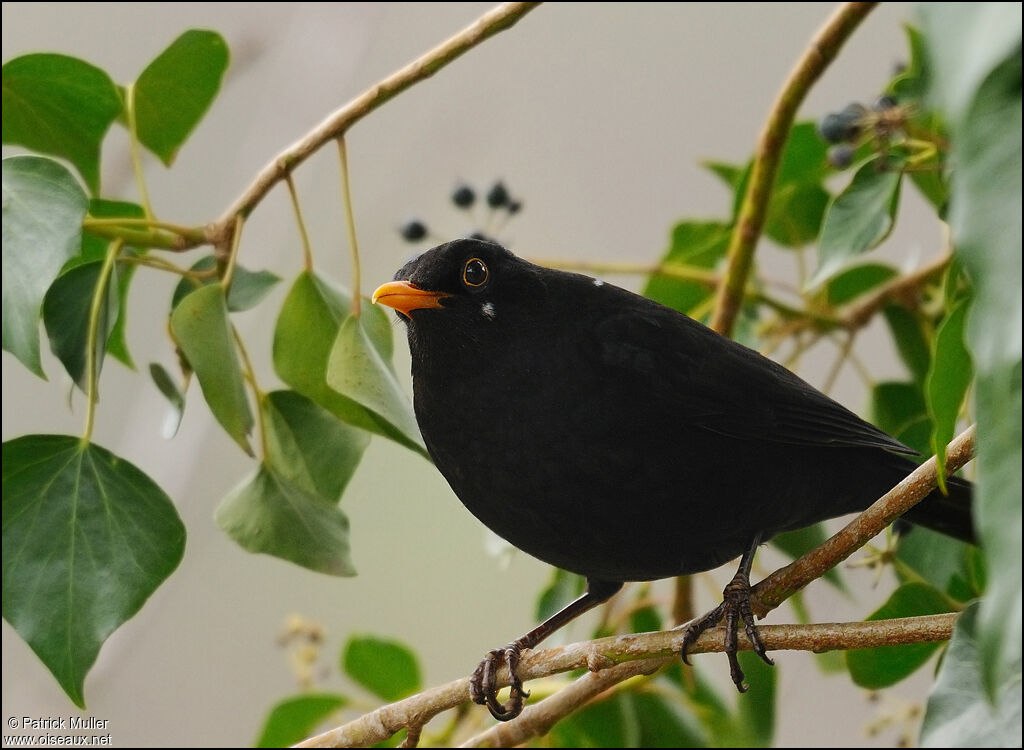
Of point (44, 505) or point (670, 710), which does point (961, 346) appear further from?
point (670, 710)

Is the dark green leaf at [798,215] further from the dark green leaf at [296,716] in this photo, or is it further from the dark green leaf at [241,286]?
the dark green leaf at [296,716]

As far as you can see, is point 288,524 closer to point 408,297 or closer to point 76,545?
point 76,545

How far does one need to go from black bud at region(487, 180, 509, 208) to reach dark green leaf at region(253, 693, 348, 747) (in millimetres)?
1473

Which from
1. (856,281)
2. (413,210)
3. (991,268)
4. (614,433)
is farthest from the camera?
(413,210)

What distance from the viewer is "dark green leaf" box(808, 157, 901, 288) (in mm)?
2246

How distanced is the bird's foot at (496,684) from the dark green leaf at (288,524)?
39cm

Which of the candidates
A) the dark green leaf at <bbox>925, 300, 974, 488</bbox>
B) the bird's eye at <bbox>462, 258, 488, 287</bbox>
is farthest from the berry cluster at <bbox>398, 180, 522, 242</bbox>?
the dark green leaf at <bbox>925, 300, 974, 488</bbox>

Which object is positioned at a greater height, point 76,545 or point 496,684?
point 76,545

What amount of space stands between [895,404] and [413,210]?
175 inches

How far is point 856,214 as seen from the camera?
7.52ft

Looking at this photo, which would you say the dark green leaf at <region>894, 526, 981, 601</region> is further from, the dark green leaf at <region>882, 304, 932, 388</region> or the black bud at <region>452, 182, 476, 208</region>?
the black bud at <region>452, 182, 476, 208</region>

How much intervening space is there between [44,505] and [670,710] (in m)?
1.71

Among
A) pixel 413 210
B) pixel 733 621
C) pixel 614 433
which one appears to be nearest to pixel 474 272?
pixel 614 433

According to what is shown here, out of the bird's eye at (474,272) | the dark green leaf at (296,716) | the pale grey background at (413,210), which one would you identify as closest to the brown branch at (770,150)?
the bird's eye at (474,272)
